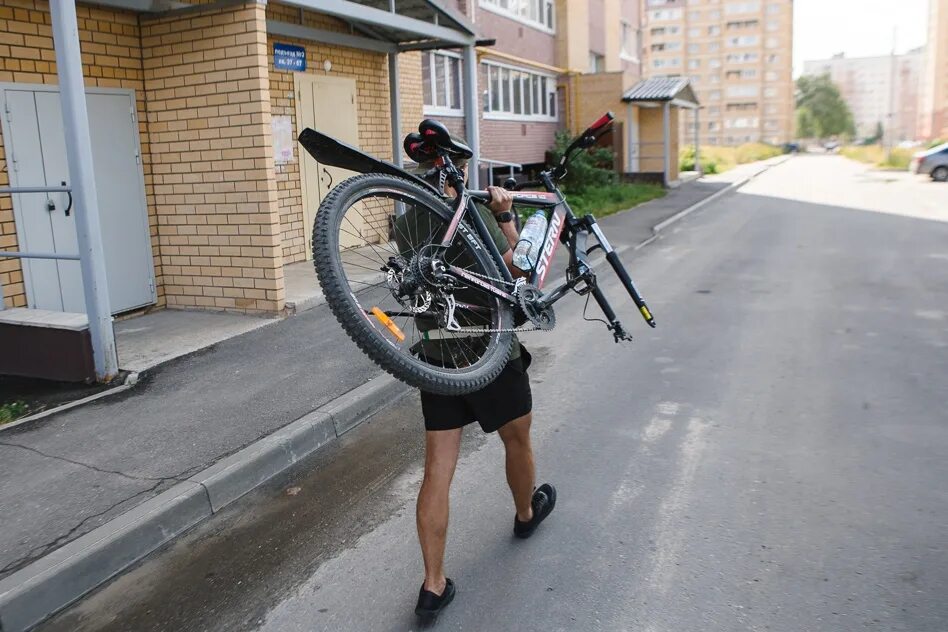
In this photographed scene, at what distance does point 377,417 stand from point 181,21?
16.0ft

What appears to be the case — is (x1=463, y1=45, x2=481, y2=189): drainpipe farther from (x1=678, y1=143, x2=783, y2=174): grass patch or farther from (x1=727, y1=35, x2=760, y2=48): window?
(x1=727, y1=35, x2=760, y2=48): window

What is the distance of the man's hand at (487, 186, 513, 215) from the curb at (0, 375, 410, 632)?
7.29 feet

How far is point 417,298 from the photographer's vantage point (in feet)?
11.0

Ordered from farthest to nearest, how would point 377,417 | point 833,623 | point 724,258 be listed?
point 724,258 → point 377,417 → point 833,623

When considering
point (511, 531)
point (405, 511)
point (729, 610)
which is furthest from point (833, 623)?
point (405, 511)

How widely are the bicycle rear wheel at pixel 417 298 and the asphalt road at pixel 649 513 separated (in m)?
0.99

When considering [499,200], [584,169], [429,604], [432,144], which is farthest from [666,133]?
[429,604]

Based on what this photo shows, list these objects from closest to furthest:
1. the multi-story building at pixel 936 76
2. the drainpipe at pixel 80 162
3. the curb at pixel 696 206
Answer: the drainpipe at pixel 80 162 < the curb at pixel 696 206 < the multi-story building at pixel 936 76

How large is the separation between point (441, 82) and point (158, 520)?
1440cm

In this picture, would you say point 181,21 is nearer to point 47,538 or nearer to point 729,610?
point 47,538

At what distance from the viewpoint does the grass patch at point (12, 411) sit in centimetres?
573

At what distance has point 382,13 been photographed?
958 cm

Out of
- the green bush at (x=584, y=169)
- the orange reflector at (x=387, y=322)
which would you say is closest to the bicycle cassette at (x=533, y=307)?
the orange reflector at (x=387, y=322)

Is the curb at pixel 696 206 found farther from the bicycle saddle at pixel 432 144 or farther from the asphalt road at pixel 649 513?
the bicycle saddle at pixel 432 144
